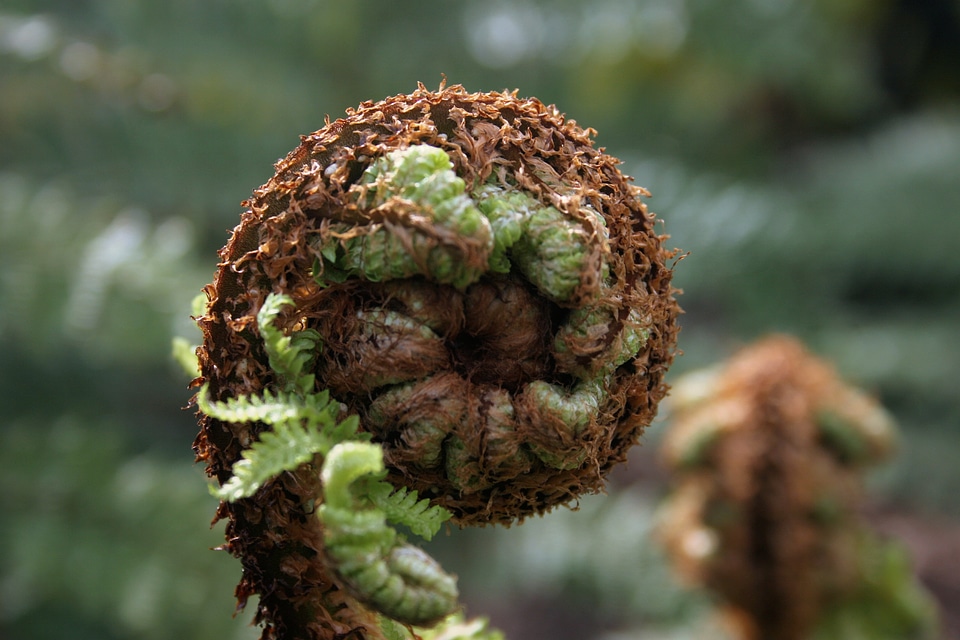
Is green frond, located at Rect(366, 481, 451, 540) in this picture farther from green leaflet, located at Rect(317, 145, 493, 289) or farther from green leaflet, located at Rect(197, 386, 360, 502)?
green leaflet, located at Rect(317, 145, 493, 289)

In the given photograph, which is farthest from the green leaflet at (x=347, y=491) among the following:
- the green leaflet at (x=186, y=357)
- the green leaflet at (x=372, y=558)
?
the green leaflet at (x=186, y=357)

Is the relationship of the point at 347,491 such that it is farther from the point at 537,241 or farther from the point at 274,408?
the point at 537,241

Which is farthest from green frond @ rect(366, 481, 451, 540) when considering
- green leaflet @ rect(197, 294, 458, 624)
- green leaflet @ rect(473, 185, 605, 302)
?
green leaflet @ rect(473, 185, 605, 302)

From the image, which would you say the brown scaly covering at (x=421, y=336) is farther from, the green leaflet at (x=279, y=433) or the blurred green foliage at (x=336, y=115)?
the blurred green foliage at (x=336, y=115)

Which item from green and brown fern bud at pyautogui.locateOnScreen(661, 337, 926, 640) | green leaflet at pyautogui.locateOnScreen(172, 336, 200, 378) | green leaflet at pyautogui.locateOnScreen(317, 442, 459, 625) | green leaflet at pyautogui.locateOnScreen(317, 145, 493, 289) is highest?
green and brown fern bud at pyautogui.locateOnScreen(661, 337, 926, 640)

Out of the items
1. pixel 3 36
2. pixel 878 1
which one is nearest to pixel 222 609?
pixel 3 36
